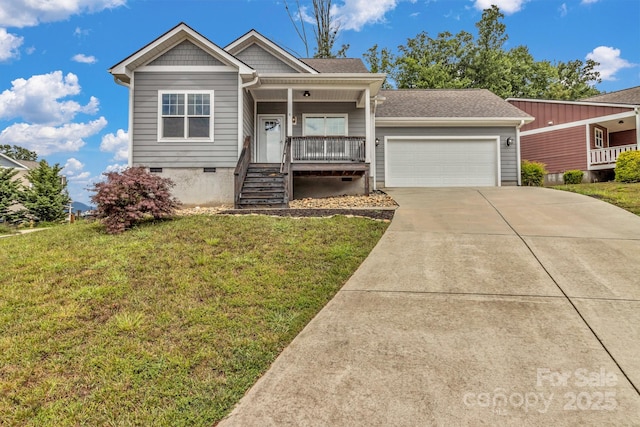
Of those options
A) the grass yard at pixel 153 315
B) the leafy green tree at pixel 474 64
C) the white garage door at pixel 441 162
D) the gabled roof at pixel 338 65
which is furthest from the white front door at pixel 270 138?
the leafy green tree at pixel 474 64

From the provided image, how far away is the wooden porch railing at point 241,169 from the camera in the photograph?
32.0 ft

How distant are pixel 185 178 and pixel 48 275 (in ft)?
21.8

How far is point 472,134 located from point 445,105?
1.96 metres

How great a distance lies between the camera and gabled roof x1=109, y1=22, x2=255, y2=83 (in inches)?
420

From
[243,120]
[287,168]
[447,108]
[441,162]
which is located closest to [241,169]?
[287,168]

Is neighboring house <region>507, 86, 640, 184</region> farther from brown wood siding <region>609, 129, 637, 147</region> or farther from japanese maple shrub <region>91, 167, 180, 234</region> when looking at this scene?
japanese maple shrub <region>91, 167, 180, 234</region>

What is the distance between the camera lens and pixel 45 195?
15.8 metres

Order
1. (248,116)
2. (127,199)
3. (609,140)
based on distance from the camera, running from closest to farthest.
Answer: (127,199)
(248,116)
(609,140)

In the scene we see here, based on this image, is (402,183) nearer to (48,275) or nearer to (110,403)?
(48,275)

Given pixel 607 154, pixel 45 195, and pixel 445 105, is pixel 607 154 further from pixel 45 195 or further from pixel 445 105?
pixel 45 195

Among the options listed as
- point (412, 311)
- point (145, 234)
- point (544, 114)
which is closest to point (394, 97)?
point (544, 114)

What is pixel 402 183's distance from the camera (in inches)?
583

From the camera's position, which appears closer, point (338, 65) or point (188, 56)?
point (188, 56)

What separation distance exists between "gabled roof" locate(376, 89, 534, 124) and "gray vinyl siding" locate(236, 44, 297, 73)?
14.9 ft
